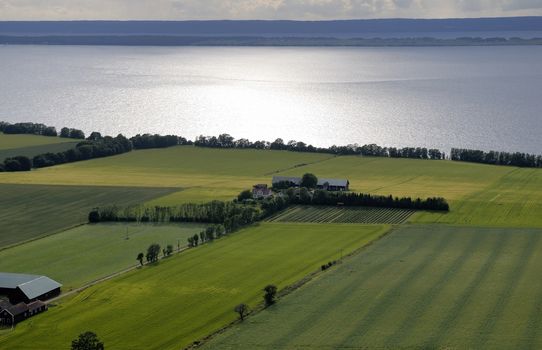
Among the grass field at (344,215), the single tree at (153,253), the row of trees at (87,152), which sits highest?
the row of trees at (87,152)

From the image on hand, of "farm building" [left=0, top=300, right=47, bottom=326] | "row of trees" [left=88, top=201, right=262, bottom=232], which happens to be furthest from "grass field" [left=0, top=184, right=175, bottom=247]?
"farm building" [left=0, top=300, right=47, bottom=326]

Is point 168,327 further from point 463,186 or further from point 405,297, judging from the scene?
point 463,186

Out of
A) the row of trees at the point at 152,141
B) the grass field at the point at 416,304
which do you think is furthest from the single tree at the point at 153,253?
the row of trees at the point at 152,141

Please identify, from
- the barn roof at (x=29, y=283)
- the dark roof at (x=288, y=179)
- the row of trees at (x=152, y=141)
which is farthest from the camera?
the row of trees at (x=152, y=141)

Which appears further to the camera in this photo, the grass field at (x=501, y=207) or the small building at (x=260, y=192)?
the small building at (x=260, y=192)

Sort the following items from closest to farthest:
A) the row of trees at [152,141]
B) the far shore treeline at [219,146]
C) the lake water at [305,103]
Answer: the far shore treeline at [219,146], the row of trees at [152,141], the lake water at [305,103]

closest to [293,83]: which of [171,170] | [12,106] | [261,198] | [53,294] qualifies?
[12,106]

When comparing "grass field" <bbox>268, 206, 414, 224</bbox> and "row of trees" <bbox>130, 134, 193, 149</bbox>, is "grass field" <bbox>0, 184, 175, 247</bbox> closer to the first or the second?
"grass field" <bbox>268, 206, 414, 224</bbox>

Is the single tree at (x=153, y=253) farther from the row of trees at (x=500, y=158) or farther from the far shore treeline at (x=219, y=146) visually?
the row of trees at (x=500, y=158)
